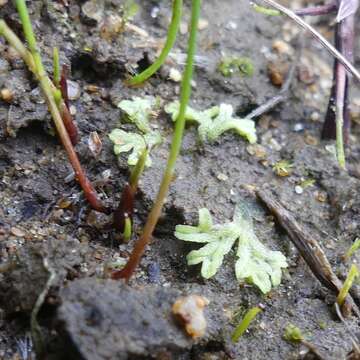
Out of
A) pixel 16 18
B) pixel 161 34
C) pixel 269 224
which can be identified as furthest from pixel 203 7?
pixel 269 224

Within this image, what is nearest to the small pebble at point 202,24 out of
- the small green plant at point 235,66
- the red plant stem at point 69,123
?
the small green plant at point 235,66

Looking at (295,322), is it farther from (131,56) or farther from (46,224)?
(131,56)

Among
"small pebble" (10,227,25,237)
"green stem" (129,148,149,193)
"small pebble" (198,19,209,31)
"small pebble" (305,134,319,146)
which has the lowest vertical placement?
"small pebble" (10,227,25,237)

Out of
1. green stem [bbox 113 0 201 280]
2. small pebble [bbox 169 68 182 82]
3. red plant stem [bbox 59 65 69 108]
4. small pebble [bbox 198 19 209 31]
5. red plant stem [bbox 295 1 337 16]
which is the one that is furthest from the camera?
small pebble [bbox 198 19 209 31]

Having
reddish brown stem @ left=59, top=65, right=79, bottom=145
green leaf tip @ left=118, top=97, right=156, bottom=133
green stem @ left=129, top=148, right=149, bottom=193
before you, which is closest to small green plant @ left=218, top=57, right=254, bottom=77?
green leaf tip @ left=118, top=97, right=156, bottom=133

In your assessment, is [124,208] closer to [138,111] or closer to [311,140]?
[138,111]

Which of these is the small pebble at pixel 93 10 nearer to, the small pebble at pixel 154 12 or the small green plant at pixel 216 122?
the small pebble at pixel 154 12

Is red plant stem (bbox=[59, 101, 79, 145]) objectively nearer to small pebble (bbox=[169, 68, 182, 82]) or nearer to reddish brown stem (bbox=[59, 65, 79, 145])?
reddish brown stem (bbox=[59, 65, 79, 145])
